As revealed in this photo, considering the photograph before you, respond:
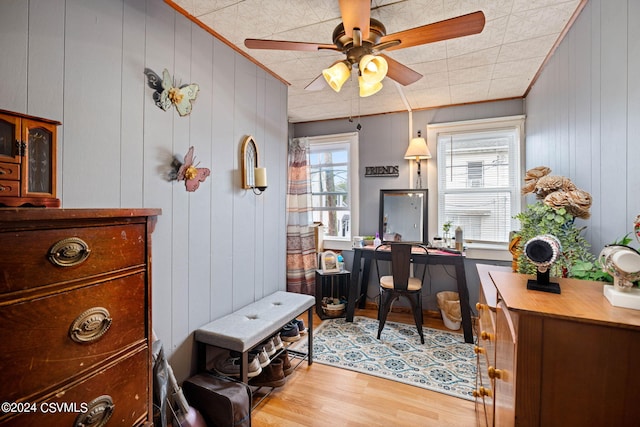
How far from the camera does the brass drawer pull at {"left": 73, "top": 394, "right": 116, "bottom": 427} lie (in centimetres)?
80

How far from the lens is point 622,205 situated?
4.15 ft

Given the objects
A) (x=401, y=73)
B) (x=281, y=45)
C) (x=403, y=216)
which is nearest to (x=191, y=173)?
(x=281, y=45)

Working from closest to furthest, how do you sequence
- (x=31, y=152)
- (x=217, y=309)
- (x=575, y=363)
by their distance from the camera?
(x=575, y=363) < (x=31, y=152) < (x=217, y=309)

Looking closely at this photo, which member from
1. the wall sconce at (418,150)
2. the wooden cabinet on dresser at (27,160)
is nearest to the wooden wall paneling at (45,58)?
the wooden cabinet on dresser at (27,160)

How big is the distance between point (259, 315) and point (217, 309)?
0.96ft

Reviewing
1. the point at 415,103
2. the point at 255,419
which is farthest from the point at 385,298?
the point at 415,103

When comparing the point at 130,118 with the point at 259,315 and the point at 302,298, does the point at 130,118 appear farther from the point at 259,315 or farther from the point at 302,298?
the point at 302,298

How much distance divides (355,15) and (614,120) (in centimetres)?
127

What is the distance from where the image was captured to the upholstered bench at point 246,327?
1674 mm

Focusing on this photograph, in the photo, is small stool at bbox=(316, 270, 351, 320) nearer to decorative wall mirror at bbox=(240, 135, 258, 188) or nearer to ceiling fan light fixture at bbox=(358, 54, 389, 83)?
decorative wall mirror at bbox=(240, 135, 258, 188)

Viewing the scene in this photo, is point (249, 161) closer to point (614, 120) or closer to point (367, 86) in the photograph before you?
point (367, 86)

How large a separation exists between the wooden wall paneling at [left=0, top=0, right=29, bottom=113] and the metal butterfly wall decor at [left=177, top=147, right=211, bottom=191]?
71cm

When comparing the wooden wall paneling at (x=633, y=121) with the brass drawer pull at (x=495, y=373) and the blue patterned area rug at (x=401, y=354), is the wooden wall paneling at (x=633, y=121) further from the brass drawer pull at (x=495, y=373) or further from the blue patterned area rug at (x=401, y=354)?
the blue patterned area rug at (x=401, y=354)

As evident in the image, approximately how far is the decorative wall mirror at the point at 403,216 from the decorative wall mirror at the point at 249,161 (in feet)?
6.12
